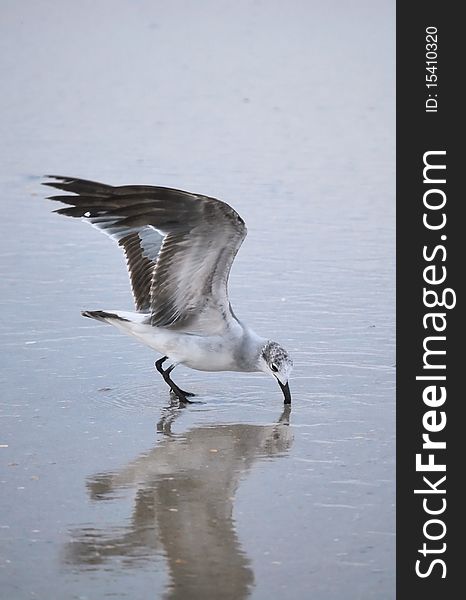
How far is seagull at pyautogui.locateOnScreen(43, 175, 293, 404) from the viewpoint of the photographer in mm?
7090

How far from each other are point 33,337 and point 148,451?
1998 mm

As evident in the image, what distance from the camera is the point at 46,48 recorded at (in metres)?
20.0

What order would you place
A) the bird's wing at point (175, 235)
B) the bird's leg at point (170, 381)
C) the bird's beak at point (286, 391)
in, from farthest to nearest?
the bird's leg at point (170, 381), the bird's beak at point (286, 391), the bird's wing at point (175, 235)

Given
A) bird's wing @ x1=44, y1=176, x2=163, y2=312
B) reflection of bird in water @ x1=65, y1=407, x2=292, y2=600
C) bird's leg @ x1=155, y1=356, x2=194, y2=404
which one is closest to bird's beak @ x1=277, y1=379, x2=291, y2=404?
reflection of bird in water @ x1=65, y1=407, x2=292, y2=600

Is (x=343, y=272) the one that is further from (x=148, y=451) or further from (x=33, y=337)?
(x=148, y=451)

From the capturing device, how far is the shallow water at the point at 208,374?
5371 mm

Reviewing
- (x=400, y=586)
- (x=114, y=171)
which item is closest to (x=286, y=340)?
(x=400, y=586)

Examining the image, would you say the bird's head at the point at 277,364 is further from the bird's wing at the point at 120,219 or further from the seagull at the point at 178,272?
the bird's wing at the point at 120,219

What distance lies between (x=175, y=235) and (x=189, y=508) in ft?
5.98

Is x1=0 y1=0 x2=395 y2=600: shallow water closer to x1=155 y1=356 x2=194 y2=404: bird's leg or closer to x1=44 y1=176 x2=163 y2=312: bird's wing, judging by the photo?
x1=155 y1=356 x2=194 y2=404: bird's leg

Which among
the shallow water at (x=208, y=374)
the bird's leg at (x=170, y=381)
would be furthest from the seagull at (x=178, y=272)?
the shallow water at (x=208, y=374)

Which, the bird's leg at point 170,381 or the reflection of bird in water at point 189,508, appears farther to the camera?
the bird's leg at point 170,381

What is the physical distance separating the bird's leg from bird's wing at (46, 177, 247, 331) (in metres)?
0.25

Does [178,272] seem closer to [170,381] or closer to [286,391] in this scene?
[170,381]
